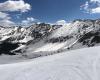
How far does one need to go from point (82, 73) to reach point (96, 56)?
3747 mm

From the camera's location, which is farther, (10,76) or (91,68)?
(91,68)

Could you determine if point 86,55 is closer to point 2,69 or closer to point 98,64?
point 98,64

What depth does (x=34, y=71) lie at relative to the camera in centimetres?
1136

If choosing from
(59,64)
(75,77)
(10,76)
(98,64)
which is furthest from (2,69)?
(98,64)

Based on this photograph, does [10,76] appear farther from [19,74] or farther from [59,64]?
[59,64]

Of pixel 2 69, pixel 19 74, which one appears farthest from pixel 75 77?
pixel 2 69

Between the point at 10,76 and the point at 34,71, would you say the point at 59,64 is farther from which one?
the point at 10,76

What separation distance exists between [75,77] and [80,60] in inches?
117

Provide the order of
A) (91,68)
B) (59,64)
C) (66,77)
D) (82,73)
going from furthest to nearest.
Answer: (59,64)
(91,68)
(82,73)
(66,77)

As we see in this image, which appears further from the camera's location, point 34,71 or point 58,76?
point 34,71

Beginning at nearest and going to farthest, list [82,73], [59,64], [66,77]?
[66,77] → [82,73] → [59,64]

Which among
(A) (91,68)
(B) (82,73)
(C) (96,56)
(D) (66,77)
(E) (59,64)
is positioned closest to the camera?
(D) (66,77)

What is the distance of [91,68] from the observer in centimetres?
1191

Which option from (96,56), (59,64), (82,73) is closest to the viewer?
(82,73)
